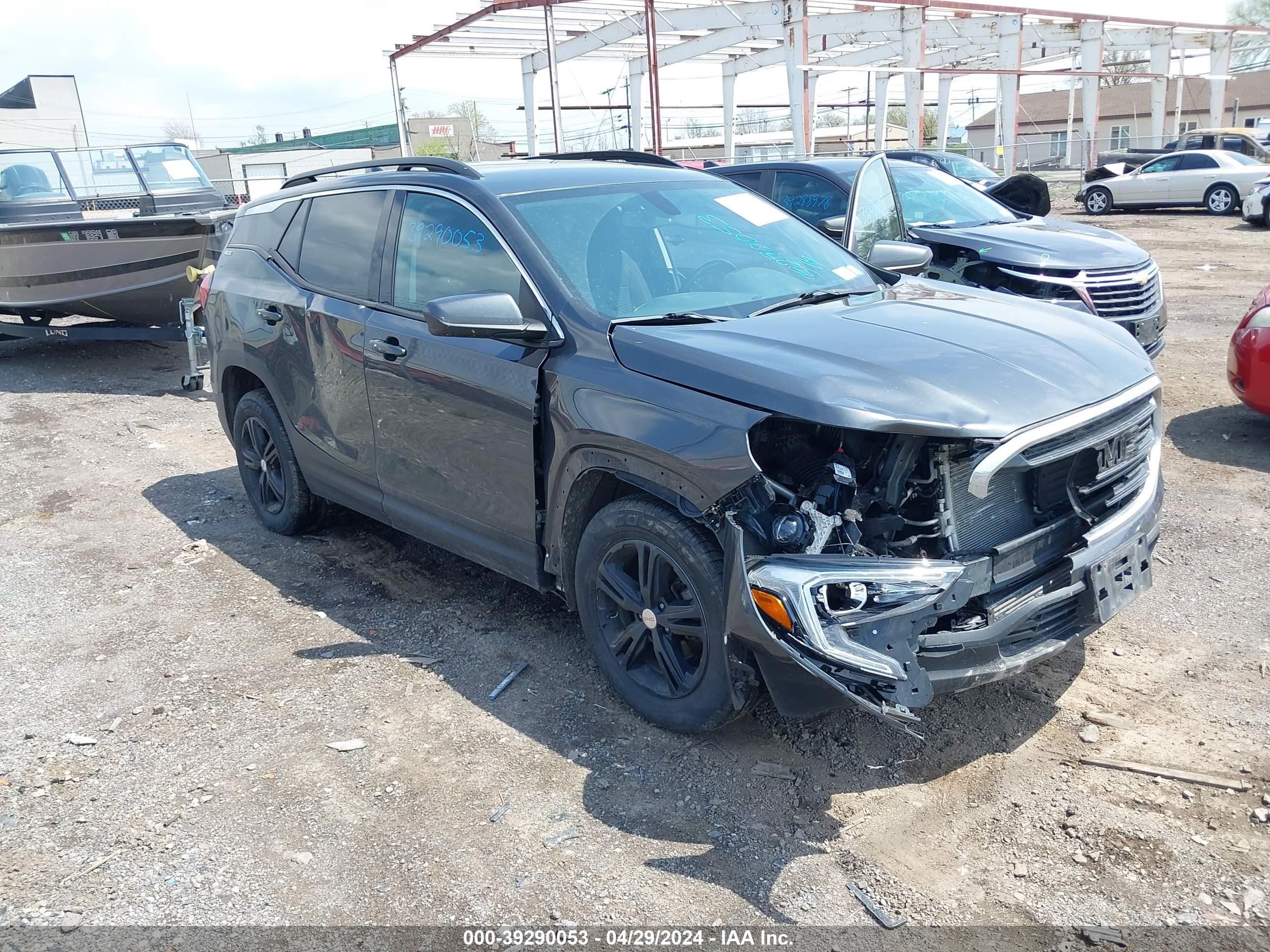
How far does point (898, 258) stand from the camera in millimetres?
4801

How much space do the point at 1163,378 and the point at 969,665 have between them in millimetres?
6068

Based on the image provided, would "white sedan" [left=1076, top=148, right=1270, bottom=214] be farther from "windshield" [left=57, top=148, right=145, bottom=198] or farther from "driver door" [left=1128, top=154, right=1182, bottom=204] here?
"windshield" [left=57, top=148, right=145, bottom=198]

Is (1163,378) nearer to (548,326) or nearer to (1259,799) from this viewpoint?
(1259,799)

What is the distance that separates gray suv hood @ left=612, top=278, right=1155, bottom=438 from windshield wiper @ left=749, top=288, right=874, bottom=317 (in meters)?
0.05

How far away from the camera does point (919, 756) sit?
347cm

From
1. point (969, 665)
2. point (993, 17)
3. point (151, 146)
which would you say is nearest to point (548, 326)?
point (969, 665)

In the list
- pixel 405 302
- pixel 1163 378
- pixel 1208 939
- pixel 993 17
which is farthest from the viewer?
pixel 993 17

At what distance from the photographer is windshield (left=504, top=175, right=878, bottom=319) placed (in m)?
3.88

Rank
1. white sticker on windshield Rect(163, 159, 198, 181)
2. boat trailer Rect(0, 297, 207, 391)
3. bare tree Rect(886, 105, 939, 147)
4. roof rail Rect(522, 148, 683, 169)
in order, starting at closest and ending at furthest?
roof rail Rect(522, 148, 683, 169) < boat trailer Rect(0, 297, 207, 391) < white sticker on windshield Rect(163, 159, 198, 181) < bare tree Rect(886, 105, 939, 147)

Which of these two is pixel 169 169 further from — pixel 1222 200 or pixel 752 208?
pixel 1222 200

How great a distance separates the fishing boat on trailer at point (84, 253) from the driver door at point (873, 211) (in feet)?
22.0

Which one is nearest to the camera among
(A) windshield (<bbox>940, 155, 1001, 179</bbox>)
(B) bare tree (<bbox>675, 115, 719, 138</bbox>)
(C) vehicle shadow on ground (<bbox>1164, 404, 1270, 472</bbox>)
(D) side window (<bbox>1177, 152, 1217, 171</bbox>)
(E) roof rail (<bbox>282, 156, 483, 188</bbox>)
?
(E) roof rail (<bbox>282, 156, 483, 188</bbox>)

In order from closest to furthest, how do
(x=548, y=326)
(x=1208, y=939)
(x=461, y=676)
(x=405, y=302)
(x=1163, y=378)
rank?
(x=1208, y=939), (x=548, y=326), (x=461, y=676), (x=405, y=302), (x=1163, y=378)

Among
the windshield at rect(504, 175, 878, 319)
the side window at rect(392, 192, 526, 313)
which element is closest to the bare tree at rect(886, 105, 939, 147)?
the windshield at rect(504, 175, 878, 319)
